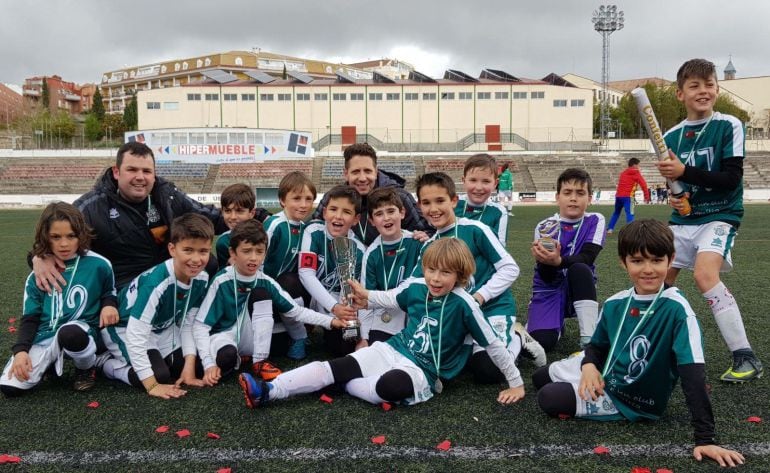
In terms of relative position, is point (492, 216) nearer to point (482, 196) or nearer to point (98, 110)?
point (482, 196)

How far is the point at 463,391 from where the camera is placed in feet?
11.3

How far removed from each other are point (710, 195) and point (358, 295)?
7.65ft

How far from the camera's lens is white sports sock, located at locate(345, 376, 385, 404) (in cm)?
316

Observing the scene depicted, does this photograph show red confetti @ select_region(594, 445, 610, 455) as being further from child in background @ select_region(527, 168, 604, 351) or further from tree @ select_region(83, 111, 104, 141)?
tree @ select_region(83, 111, 104, 141)

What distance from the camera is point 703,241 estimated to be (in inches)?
142

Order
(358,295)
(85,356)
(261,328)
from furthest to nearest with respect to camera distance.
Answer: (261,328) < (358,295) < (85,356)

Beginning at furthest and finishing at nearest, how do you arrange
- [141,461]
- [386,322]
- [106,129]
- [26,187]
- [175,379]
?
[106,129] → [26,187] → [386,322] → [175,379] → [141,461]

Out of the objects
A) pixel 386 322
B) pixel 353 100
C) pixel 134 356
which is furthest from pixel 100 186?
pixel 353 100

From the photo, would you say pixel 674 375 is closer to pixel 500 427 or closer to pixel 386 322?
pixel 500 427

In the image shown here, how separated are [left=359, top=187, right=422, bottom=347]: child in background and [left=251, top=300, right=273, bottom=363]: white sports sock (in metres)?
0.67

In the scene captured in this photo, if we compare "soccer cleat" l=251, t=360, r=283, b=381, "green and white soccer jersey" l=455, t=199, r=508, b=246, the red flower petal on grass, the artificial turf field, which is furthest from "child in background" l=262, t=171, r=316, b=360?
the red flower petal on grass

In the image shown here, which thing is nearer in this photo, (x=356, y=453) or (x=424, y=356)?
(x=356, y=453)

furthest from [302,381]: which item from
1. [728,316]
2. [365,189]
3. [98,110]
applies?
[98,110]

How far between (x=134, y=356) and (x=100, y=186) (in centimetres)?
145
